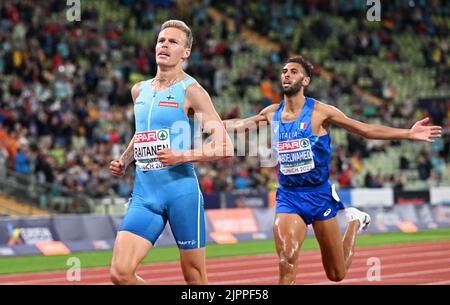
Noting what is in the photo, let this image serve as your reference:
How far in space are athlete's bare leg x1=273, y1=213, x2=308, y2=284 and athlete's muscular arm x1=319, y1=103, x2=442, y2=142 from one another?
104cm

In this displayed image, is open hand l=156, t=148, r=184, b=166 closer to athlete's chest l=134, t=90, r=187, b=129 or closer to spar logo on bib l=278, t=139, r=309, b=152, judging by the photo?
athlete's chest l=134, t=90, r=187, b=129

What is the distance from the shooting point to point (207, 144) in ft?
24.8

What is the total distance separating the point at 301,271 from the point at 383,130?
6.30 m

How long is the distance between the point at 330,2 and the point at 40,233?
2268 cm

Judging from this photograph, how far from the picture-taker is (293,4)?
3812cm

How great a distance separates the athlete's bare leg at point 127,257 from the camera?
7277mm

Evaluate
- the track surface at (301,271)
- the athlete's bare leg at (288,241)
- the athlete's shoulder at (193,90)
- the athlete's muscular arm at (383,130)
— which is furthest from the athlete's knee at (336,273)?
the athlete's shoulder at (193,90)

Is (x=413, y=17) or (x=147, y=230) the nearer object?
(x=147, y=230)

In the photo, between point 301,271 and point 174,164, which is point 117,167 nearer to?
point 174,164

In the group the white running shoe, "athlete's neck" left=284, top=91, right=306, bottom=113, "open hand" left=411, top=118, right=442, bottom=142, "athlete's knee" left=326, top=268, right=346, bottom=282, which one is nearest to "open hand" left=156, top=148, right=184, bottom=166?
"open hand" left=411, top=118, right=442, bottom=142

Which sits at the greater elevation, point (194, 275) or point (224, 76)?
point (224, 76)

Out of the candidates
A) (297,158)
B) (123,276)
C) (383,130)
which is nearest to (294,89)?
(297,158)

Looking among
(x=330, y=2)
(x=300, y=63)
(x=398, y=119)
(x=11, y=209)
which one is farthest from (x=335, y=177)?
(x=300, y=63)
